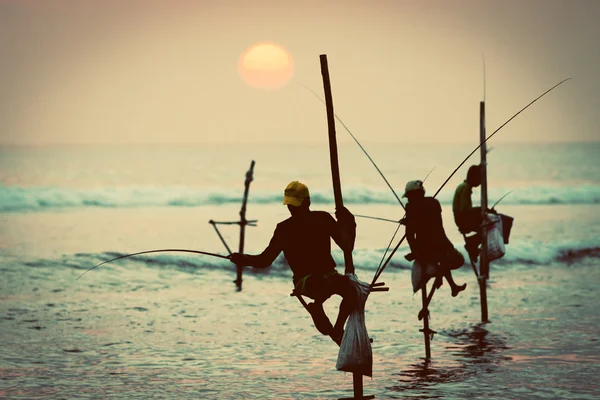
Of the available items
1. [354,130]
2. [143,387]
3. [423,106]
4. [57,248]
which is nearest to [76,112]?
[354,130]

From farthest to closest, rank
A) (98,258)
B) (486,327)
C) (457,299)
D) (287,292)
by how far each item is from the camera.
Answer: (98,258) < (287,292) < (457,299) < (486,327)

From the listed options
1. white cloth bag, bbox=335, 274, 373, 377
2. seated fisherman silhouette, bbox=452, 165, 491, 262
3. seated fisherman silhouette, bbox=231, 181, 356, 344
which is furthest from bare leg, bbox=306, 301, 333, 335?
seated fisherman silhouette, bbox=452, 165, 491, 262

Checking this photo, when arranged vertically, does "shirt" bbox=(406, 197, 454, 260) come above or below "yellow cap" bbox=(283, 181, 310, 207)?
below

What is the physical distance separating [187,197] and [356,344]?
1673 inches

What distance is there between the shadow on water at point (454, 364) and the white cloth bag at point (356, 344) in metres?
Result: 2.15

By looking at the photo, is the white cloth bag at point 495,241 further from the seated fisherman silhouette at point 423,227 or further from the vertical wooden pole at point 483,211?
the seated fisherman silhouette at point 423,227

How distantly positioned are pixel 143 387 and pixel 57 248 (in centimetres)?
1882

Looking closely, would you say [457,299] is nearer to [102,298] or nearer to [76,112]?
[102,298]

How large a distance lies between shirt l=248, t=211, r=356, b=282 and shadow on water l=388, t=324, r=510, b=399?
2480 mm

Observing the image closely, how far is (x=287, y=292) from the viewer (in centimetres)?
1834

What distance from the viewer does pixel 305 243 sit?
7.05 m

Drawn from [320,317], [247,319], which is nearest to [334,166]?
[320,317]

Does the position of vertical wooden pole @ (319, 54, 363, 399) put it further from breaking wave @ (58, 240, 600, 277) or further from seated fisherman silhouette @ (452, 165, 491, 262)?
breaking wave @ (58, 240, 600, 277)

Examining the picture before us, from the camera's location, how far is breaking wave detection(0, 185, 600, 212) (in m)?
45.6
